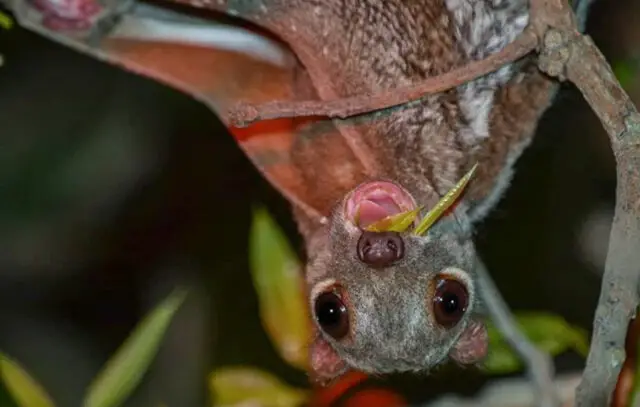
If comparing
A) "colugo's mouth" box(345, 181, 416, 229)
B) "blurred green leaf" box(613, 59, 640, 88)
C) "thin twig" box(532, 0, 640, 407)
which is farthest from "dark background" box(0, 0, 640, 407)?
"thin twig" box(532, 0, 640, 407)

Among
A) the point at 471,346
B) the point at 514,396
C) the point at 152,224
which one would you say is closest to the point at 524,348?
the point at 471,346

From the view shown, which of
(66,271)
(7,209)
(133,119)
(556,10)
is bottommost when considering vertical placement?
(66,271)

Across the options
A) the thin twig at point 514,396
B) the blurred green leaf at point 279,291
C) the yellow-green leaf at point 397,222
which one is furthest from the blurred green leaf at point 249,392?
the yellow-green leaf at point 397,222

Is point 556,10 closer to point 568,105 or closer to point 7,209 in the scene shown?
point 568,105

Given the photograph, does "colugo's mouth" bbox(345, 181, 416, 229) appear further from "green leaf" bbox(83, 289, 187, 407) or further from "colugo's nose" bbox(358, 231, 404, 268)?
"green leaf" bbox(83, 289, 187, 407)

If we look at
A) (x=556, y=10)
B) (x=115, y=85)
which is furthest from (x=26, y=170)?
(x=556, y=10)

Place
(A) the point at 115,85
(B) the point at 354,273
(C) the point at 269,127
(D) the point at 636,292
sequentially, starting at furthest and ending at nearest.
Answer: (A) the point at 115,85, (C) the point at 269,127, (B) the point at 354,273, (D) the point at 636,292

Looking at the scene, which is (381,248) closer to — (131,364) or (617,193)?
(617,193)
